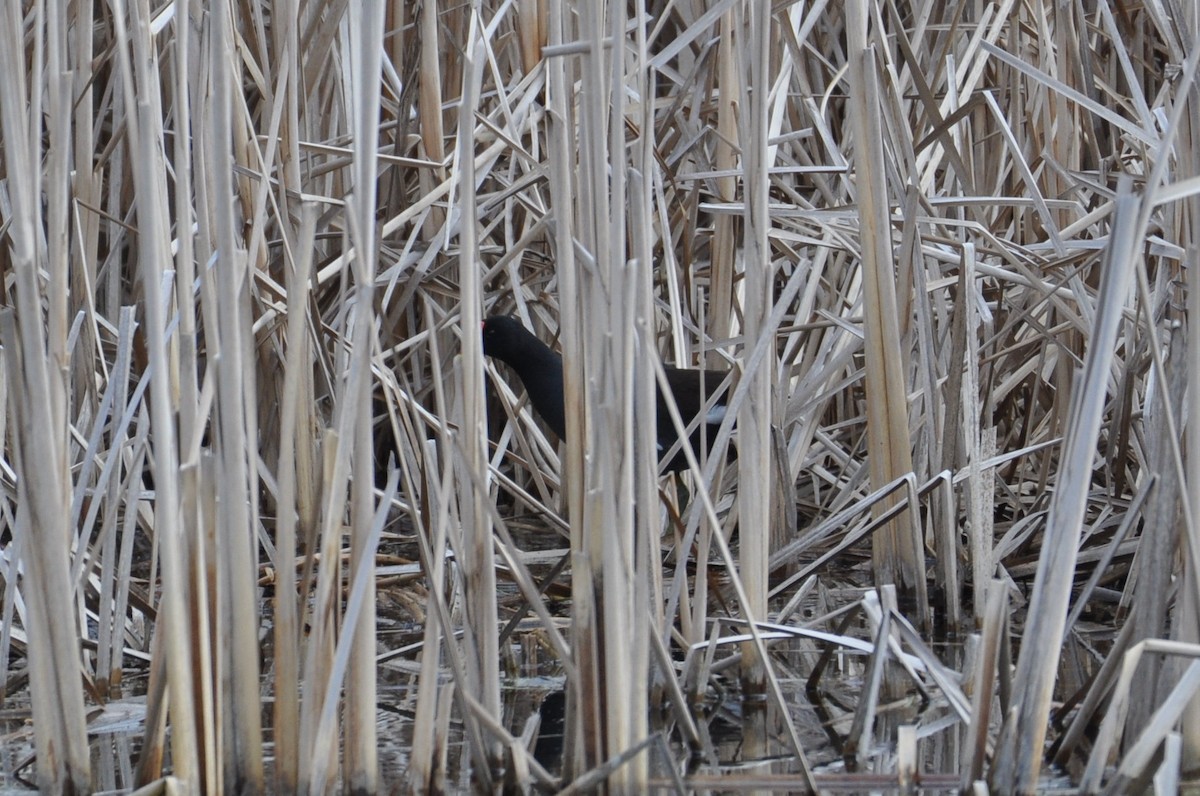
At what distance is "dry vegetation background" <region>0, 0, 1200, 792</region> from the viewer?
4.34ft

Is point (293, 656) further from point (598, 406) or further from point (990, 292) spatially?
point (990, 292)

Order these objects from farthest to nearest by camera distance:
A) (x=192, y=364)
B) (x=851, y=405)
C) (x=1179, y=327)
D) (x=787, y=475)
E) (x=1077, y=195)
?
(x=851, y=405) < (x=1077, y=195) < (x=787, y=475) < (x=1179, y=327) < (x=192, y=364)

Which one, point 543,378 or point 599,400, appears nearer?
point 599,400

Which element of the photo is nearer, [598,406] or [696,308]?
[598,406]

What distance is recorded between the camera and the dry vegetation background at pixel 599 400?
1324 millimetres

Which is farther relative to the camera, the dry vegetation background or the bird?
the bird

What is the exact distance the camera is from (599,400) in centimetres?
138

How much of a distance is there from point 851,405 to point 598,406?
1.79m

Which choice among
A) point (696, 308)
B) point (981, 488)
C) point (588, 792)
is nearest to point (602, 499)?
point (588, 792)

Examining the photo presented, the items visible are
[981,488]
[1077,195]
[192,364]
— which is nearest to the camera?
[192,364]

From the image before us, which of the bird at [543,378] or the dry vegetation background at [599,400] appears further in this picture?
the bird at [543,378]

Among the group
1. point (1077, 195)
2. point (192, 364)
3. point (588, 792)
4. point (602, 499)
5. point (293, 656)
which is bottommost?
point (588, 792)

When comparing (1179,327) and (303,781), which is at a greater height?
(1179,327)

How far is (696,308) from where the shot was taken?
2.96m
